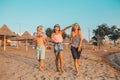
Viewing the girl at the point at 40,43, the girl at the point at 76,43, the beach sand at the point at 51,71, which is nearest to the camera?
the beach sand at the point at 51,71

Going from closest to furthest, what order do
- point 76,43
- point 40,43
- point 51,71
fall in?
point 76,43 → point 51,71 → point 40,43

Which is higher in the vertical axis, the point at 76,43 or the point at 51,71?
the point at 76,43

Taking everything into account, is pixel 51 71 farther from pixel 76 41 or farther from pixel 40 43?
pixel 76 41

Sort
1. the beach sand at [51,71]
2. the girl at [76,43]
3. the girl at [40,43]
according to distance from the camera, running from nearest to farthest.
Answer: the beach sand at [51,71]
the girl at [76,43]
the girl at [40,43]

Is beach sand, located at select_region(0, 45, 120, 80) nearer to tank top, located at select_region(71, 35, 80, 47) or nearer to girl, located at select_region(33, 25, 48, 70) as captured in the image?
girl, located at select_region(33, 25, 48, 70)

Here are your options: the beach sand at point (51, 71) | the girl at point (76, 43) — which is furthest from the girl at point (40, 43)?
the girl at point (76, 43)

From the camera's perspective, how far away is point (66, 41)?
139ft

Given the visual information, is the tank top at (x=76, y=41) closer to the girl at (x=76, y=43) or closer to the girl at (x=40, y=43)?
the girl at (x=76, y=43)

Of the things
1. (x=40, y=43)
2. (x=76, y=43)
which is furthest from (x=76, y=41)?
(x=40, y=43)

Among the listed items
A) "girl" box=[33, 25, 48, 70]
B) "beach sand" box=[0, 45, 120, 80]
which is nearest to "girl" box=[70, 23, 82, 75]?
"beach sand" box=[0, 45, 120, 80]

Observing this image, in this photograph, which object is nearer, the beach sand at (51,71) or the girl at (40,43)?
the beach sand at (51,71)

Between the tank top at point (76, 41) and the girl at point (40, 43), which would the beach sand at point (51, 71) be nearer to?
the girl at point (40, 43)

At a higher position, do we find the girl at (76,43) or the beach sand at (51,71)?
the girl at (76,43)

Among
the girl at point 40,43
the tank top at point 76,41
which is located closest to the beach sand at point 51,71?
the girl at point 40,43
